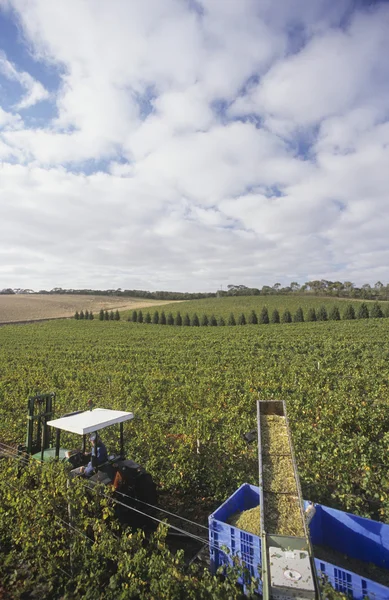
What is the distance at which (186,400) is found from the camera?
11992 mm

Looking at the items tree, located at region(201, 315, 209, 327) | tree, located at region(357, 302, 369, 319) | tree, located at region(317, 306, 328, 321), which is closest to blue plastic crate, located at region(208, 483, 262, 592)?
tree, located at region(317, 306, 328, 321)

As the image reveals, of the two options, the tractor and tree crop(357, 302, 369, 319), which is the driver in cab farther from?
tree crop(357, 302, 369, 319)

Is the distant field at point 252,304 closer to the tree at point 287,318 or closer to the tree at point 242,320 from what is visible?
the tree at point 242,320

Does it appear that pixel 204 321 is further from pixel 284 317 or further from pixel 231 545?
pixel 231 545

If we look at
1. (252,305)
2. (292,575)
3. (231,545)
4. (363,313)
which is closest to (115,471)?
(231,545)

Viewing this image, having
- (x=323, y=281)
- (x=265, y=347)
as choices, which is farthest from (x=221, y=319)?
(x=323, y=281)

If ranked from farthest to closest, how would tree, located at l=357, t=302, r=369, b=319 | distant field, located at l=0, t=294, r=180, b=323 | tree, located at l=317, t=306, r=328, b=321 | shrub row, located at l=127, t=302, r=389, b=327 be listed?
1. distant field, located at l=0, t=294, r=180, b=323
2. tree, located at l=317, t=306, r=328, b=321
3. shrub row, located at l=127, t=302, r=389, b=327
4. tree, located at l=357, t=302, r=369, b=319

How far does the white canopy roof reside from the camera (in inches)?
213

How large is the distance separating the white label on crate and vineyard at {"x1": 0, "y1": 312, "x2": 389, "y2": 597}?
293 centimetres

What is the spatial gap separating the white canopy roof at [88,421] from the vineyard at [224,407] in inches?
76.0

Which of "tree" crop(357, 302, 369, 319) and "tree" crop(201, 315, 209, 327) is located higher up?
"tree" crop(357, 302, 369, 319)

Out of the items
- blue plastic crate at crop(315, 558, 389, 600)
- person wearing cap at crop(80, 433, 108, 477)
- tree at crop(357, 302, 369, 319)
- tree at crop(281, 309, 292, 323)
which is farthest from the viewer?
tree at crop(281, 309, 292, 323)

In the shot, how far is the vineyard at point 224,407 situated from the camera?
6.72 m

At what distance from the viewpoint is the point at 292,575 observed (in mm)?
3113
